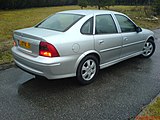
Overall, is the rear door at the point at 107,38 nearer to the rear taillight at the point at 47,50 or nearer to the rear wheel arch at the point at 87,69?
the rear wheel arch at the point at 87,69

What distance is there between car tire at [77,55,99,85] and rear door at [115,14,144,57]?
1.04 meters

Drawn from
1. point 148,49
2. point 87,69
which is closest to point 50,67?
point 87,69

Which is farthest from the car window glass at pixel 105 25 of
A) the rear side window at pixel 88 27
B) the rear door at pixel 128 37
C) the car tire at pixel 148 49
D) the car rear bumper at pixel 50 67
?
the car tire at pixel 148 49

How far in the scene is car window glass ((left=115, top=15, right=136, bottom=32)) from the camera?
481 centimetres

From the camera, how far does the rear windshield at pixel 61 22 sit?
3.98 metres

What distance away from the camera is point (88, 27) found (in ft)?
13.3

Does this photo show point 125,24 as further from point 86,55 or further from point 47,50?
point 47,50

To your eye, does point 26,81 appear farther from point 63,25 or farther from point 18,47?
point 63,25

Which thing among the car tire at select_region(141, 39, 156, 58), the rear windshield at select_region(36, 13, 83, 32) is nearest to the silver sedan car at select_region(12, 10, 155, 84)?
the rear windshield at select_region(36, 13, 83, 32)

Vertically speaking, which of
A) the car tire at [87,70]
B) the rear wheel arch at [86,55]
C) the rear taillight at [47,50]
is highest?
the rear taillight at [47,50]

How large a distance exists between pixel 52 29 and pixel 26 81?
125 cm

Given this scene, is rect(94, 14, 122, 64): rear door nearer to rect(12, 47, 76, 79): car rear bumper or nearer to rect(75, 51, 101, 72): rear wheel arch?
rect(75, 51, 101, 72): rear wheel arch

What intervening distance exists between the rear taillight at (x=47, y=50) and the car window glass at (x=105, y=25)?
1156 mm

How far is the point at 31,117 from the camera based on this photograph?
2971 mm
